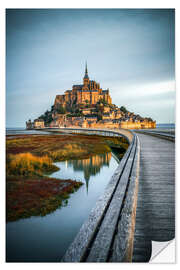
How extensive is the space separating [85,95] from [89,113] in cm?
1128

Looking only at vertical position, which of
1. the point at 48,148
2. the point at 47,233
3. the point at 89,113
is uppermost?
the point at 89,113

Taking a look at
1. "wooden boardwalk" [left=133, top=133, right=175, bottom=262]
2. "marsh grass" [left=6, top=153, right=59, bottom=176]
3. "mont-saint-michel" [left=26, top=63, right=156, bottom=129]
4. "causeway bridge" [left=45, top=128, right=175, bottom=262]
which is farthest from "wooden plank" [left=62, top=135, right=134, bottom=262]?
"mont-saint-michel" [left=26, top=63, right=156, bottom=129]

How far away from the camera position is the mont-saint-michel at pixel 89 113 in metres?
53.7

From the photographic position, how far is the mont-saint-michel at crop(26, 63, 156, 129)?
176ft

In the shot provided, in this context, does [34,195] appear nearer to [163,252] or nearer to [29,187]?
[29,187]

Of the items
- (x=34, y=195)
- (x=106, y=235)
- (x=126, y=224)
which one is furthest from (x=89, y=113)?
(x=106, y=235)

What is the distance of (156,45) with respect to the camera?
3.45m

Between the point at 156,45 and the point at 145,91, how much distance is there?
3.39ft

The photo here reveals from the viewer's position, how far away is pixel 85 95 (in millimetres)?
69000

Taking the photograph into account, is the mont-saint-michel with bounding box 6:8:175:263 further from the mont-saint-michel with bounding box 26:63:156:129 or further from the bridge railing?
the mont-saint-michel with bounding box 26:63:156:129

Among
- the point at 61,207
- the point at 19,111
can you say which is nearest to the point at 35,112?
the point at 19,111

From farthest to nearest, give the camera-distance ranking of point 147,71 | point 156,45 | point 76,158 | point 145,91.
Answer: point 76,158 < point 145,91 < point 147,71 < point 156,45
